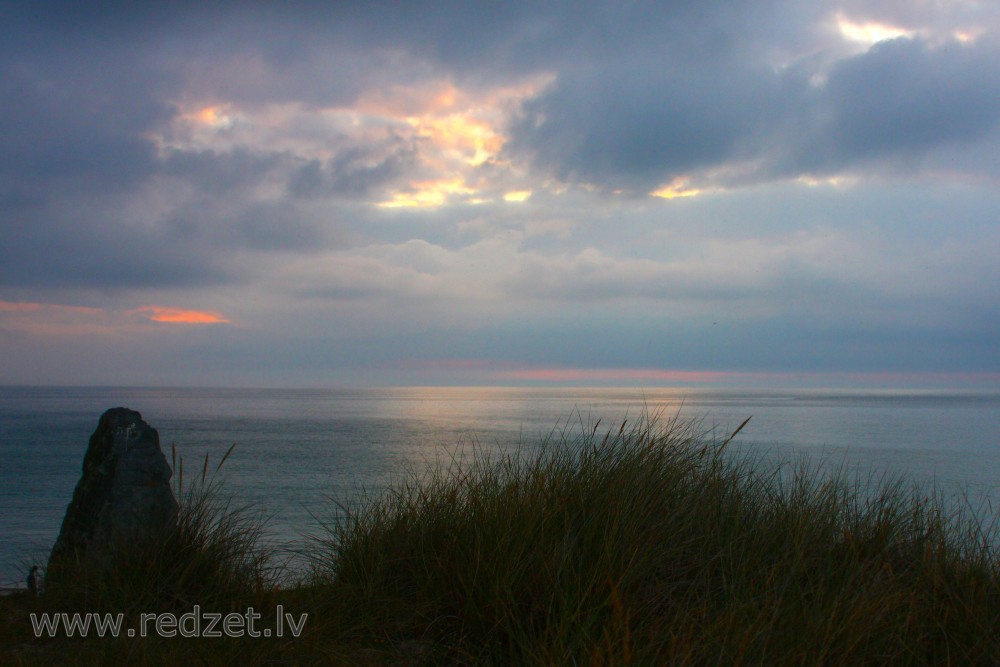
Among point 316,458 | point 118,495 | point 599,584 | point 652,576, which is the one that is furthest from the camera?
point 316,458

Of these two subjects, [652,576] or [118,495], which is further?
[118,495]

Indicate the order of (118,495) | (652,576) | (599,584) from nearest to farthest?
1. (599,584)
2. (652,576)
3. (118,495)

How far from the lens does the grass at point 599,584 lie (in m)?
3.20

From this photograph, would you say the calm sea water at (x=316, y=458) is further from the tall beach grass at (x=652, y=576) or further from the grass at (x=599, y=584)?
the grass at (x=599, y=584)

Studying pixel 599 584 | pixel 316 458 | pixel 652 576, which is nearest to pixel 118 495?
pixel 599 584

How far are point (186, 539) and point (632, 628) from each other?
306cm

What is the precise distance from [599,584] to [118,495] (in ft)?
12.8

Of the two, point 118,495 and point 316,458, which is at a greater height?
point 118,495

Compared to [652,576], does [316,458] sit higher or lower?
lower

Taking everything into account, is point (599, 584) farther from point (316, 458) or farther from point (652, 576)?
point (316, 458)

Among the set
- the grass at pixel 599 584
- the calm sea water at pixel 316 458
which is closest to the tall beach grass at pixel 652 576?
the grass at pixel 599 584

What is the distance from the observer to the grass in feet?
10.5

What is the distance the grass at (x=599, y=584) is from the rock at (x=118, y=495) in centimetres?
40

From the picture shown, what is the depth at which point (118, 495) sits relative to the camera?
5.32 m
